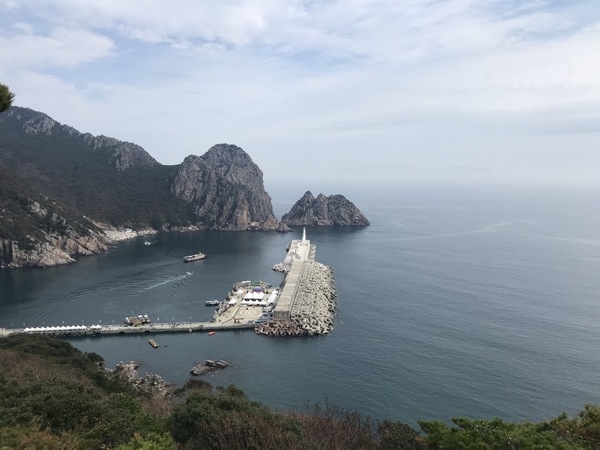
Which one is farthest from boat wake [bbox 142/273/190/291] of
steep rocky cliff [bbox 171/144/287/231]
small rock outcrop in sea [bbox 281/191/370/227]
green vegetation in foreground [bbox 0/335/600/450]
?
small rock outcrop in sea [bbox 281/191/370/227]

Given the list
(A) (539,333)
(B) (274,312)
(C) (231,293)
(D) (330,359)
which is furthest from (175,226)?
(A) (539,333)

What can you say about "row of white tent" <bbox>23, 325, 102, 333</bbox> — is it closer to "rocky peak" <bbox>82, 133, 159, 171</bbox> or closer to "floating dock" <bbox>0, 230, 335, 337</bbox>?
"floating dock" <bbox>0, 230, 335, 337</bbox>

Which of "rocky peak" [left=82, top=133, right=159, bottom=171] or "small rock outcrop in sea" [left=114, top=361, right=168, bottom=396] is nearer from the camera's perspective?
"small rock outcrop in sea" [left=114, top=361, right=168, bottom=396]

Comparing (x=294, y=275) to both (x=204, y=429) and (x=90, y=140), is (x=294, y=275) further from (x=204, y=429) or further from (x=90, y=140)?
(x=90, y=140)

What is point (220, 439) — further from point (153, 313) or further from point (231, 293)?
point (231, 293)

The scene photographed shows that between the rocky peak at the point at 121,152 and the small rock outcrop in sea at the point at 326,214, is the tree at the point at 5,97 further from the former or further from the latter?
the rocky peak at the point at 121,152

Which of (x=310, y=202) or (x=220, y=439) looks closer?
(x=220, y=439)
